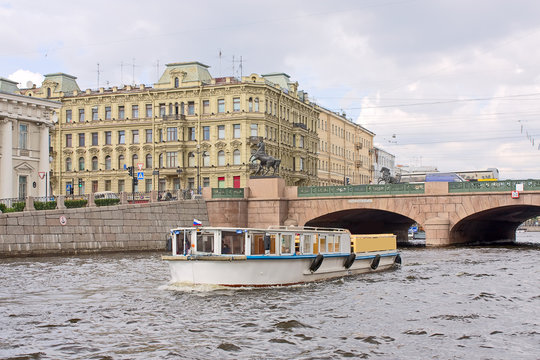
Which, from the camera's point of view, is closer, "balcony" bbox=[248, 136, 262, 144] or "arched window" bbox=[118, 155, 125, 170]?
"balcony" bbox=[248, 136, 262, 144]

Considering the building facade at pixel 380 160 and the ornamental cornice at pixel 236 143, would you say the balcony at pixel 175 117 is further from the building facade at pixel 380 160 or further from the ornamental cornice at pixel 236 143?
the building facade at pixel 380 160

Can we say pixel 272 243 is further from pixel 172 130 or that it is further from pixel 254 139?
pixel 172 130

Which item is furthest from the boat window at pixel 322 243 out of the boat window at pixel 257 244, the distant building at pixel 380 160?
the distant building at pixel 380 160

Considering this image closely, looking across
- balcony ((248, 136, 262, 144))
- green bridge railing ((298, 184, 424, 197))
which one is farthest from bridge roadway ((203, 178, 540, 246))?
balcony ((248, 136, 262, 144))

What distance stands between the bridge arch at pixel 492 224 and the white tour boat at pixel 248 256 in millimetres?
23557

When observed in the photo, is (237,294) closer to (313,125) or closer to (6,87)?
(6,87)

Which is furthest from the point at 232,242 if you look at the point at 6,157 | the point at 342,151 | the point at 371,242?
the point at 342,151

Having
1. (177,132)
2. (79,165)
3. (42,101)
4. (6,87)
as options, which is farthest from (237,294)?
(79,165)

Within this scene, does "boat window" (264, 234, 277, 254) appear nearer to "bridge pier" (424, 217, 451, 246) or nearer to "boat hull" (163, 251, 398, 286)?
"boat hull" (163, 251, 398, 286)

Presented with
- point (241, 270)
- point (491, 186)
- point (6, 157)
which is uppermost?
point (6, 157)

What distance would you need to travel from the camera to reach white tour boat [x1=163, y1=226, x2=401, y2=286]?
24.4 m

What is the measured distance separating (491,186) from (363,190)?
8795 mm

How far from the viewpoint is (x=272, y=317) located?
63.8 ft

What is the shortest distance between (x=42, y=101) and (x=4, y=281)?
95.9 feet
